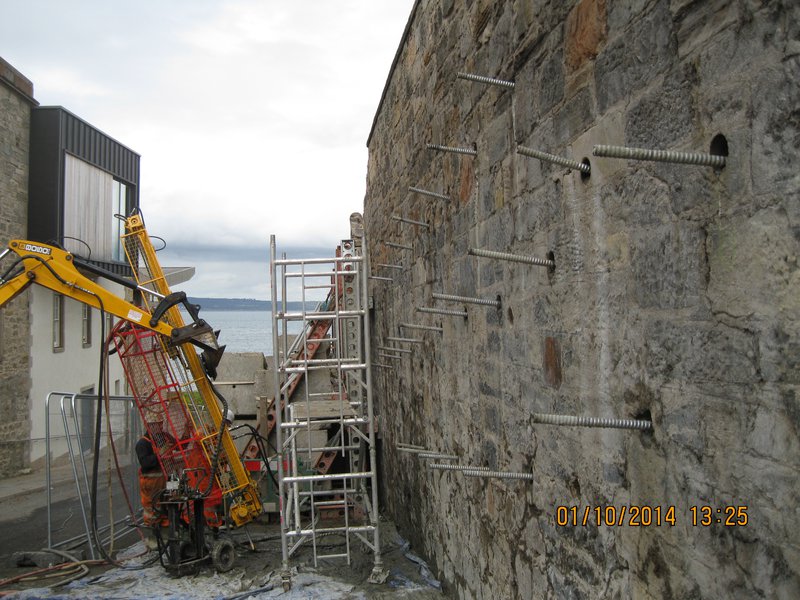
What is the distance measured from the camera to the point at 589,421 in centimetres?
219

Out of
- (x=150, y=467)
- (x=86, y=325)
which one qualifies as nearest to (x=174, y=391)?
(x=150, y=467)

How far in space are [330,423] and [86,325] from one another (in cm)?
1308

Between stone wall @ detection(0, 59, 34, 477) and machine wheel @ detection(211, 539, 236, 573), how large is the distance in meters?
8.03

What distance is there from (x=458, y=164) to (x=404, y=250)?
241 cm

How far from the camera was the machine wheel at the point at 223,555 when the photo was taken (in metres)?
7.30

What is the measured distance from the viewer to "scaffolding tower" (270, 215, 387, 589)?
6.41m

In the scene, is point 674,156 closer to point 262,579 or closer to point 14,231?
point 262,579

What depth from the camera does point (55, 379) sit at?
1611 centimetres

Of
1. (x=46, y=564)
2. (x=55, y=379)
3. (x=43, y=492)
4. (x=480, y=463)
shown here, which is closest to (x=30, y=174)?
(x=55, y=379)

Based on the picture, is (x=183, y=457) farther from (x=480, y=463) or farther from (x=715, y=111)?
(x=715, y=111)

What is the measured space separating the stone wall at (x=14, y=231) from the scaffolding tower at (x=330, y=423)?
6952 millimetres
